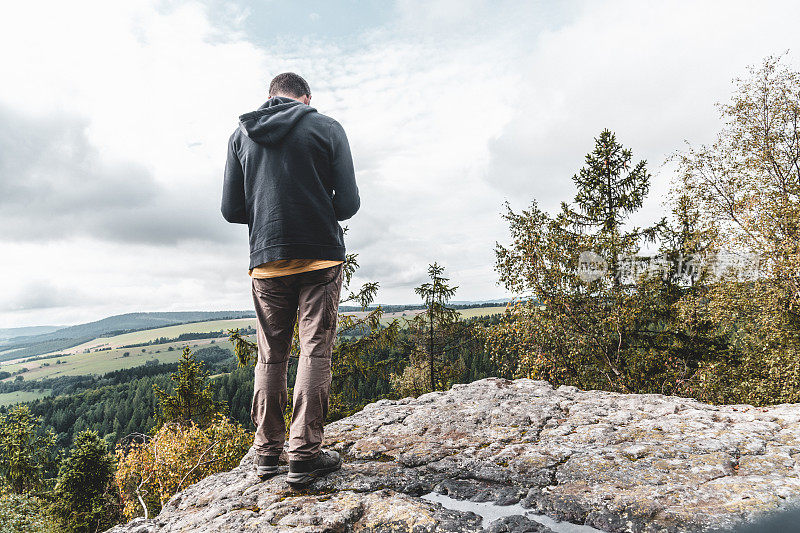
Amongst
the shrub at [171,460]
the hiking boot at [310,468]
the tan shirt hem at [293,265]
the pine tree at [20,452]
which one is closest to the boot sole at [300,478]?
the hiking boot at [310,468]

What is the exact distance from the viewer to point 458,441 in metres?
3.77

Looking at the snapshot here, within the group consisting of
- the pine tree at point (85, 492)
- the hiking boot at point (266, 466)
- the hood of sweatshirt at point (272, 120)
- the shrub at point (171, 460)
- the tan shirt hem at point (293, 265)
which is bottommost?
the pine tree at point (85, 492)

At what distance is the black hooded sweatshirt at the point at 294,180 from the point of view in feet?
10.2

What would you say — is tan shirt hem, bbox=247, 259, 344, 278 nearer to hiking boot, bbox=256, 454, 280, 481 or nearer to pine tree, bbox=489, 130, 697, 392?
hiking boot, bbox=256, 454, 280, 481

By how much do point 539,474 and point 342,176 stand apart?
275 cm

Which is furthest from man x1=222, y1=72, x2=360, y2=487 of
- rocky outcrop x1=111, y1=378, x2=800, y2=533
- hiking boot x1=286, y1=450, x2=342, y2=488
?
rocky outcrop x1=111, y1=378, x2=800, y2=533

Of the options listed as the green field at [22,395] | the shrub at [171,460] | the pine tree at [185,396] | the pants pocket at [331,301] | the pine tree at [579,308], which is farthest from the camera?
the green field at [22,395]

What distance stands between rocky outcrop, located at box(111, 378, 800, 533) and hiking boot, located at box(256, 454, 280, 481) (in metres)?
0.11

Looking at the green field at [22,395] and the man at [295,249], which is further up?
the man at [295,249]

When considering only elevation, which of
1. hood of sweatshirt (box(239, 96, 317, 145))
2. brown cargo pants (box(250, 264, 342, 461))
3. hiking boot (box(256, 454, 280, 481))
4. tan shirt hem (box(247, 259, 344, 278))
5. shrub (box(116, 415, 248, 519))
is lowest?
shrub (box(116, 415, 248, 519))

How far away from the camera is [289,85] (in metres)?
3.48

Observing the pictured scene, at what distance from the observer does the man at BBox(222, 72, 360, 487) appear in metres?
3.11

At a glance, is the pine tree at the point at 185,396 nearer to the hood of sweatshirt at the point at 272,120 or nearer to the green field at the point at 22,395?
the hood of sweatshirt at the point at 272,120

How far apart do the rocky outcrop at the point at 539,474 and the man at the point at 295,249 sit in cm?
45
